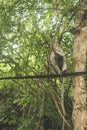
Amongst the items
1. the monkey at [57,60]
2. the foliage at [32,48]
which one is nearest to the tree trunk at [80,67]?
the monkey at [57,60]

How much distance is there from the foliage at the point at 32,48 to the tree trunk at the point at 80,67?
0.94 meters

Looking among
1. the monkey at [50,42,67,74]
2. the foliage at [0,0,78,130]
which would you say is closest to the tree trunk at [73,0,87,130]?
the monkey at [50,42,67,74]

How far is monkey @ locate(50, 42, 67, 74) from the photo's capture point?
11.5ft

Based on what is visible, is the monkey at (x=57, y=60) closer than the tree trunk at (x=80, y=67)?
Yes

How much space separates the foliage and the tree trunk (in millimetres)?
937

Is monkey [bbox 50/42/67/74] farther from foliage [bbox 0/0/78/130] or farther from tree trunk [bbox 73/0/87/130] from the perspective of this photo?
foliage [bbox 0/0/78/130]

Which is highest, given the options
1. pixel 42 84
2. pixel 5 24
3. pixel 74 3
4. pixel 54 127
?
pixel 74 3

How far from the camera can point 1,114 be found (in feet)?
18.6

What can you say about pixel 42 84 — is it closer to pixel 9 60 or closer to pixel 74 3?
pixel 9 60

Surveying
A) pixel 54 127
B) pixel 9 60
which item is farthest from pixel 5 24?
pixel 54 127

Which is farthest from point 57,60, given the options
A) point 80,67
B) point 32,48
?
point 32,48

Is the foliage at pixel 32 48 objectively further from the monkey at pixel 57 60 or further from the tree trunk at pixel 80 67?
the monkey at pixel 57 60

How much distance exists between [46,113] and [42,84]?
1.70ft

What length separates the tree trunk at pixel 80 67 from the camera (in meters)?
3.66
